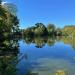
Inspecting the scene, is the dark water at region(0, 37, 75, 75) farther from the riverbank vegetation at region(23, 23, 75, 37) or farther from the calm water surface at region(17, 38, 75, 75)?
the riverbank vegetation at region(23, 23, 75, 37)

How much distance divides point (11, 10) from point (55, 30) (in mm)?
82470

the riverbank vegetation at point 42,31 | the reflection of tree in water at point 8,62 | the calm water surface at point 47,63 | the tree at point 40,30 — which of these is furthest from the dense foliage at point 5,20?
the tree at point 40,30

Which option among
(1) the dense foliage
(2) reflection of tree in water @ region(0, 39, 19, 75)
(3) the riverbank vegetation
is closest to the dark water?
(2) reflection of tree in water @ region(0, 39, 19, 75)

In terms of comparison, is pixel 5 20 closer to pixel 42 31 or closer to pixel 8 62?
pixel 8 62

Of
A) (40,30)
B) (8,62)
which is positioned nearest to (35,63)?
(8,62)

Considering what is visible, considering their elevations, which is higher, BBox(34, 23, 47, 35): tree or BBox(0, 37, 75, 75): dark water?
BBox(34, 23, 47, 35): tree

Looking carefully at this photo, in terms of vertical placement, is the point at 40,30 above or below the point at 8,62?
above

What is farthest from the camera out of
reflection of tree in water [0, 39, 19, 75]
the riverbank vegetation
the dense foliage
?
the riverbank vegetation

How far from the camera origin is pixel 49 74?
14.4 meters

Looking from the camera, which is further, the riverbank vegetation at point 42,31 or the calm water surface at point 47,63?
the riverbank vegetation at point 42,31

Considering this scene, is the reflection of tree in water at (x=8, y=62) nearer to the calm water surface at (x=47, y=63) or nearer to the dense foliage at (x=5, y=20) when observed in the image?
the calm water surface at (x=47, y=63)

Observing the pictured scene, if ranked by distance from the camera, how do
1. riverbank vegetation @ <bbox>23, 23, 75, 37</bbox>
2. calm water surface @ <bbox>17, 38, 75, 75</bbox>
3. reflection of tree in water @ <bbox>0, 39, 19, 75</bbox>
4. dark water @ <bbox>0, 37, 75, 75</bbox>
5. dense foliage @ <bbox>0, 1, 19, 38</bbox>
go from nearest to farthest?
1. reflection of tree in water @ <bbox>0, 39, 19, 75</bbox>
2. dark water @ <bbox>0, 37, 75, 75</bbox>
3. calm water surface @ <bbox>17, 38, 75, 75</bbox>
4. dense foliage @ <bbox>0, 1, 19, 38</bbox>
5. riverbank vegetation @ <bbox>23, 23, 75, 37</bbox>

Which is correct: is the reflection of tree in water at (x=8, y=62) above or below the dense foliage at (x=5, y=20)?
below

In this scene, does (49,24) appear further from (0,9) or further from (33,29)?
(0,9)
